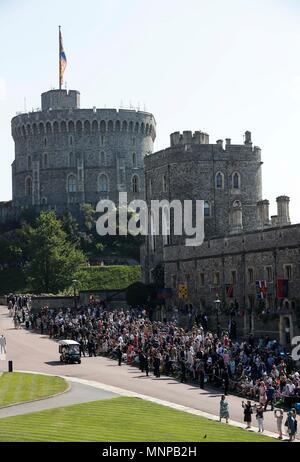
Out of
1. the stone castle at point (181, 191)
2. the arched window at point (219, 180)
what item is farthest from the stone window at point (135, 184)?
the arched window at point (219, 180)

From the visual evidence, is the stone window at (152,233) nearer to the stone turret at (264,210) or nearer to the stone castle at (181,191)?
the stone castle at (181,191)

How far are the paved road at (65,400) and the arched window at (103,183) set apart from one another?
71.9 meters

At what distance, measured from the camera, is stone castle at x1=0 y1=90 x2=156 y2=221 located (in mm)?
106875

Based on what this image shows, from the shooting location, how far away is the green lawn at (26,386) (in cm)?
3422

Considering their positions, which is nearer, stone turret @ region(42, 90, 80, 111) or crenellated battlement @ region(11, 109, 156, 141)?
crenellated battlement @ region(11, 109, 156, 141)

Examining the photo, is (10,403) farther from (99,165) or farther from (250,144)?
(99,165)

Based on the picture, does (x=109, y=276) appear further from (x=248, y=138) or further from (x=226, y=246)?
(x=226, y=246)

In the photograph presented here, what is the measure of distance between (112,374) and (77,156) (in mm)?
70007

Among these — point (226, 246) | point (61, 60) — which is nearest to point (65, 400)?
point (226, 246)

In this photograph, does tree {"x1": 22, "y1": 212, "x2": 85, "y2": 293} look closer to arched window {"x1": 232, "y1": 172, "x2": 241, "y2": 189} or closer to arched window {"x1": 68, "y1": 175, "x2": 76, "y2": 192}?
arched window {"x1": 232, "y1": 172, "x2": 241, "y2": 189}

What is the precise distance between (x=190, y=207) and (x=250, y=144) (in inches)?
290

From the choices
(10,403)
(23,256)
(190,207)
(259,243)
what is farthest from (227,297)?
(23,256)

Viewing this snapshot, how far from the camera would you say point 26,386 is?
36594 millimetres

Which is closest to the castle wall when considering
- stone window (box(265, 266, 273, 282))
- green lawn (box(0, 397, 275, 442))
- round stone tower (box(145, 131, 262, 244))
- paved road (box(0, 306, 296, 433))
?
stone window (box(265, 266, 273, 282))
